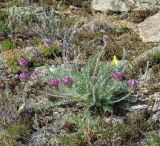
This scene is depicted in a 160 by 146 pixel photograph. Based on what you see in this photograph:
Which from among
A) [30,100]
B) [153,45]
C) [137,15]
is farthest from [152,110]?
[137,15]

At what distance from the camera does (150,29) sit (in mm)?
9055

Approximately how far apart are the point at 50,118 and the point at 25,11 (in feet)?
13.7

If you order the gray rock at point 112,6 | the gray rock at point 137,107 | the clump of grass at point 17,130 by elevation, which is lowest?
the clump of grass at point 17,130

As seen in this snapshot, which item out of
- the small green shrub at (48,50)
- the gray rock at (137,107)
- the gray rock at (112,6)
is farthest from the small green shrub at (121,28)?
the gray rock at (137,107)

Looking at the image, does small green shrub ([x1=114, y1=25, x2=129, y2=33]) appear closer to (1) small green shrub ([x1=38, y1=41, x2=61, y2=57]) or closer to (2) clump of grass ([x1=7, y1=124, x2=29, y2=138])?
(1) small green shrub ([x1=38, y1=41, x2=61, y2=57])

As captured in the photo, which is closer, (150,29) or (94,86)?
(94,86)

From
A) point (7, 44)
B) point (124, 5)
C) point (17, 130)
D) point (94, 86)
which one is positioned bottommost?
point (17, 130)

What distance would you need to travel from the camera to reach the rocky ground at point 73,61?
233 inches

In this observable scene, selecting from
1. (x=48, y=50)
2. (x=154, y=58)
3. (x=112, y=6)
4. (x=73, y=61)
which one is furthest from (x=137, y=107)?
(x=112, y=6)

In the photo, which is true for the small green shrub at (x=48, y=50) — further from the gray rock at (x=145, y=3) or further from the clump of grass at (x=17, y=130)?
the gray rock at (x=145, y=3)

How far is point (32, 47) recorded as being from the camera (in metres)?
8.36

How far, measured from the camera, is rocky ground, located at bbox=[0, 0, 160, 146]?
5918mm

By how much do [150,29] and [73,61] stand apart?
6.54ft

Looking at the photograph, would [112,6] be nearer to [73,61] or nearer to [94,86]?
[73,61]
